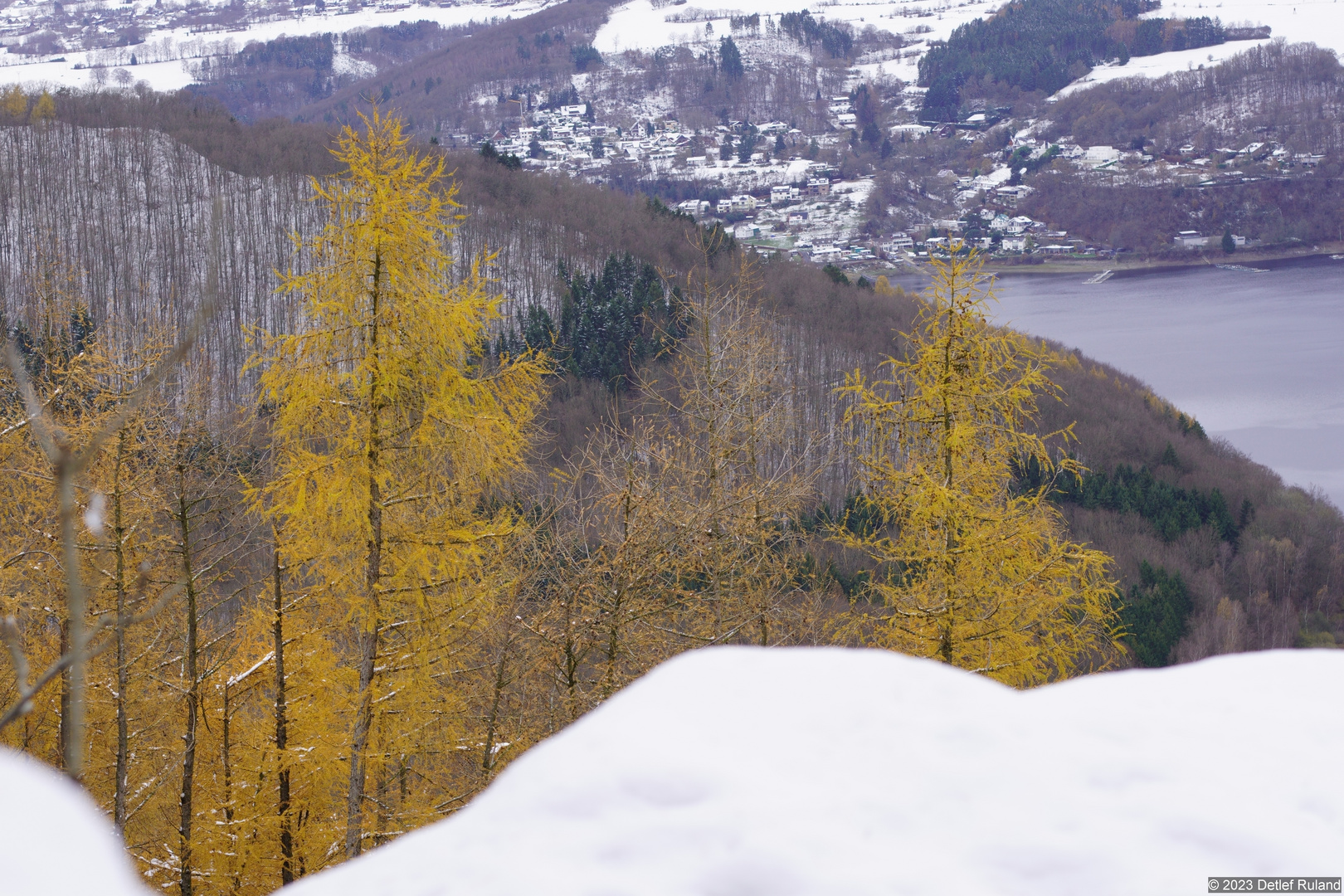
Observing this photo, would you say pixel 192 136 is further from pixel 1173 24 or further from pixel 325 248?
pixel 1173 24

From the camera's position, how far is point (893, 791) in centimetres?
244

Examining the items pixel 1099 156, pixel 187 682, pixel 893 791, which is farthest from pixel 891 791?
pixel 1099 156

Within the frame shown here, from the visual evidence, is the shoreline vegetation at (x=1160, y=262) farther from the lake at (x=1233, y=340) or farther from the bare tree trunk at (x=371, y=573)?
the bare tree trunk at (x=371, y=573)

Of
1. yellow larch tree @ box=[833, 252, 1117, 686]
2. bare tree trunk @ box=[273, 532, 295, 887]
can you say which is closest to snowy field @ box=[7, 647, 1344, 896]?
yellow larch tree @ box=[833, 252, 1117, 686]

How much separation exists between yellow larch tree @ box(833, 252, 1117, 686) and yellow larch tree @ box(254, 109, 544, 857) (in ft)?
10.1

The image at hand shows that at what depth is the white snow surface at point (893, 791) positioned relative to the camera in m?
2.19

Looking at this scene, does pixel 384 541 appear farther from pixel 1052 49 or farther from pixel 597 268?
pixel 1052 49

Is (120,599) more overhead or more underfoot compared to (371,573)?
more underfoot

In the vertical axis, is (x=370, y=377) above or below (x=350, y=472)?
above

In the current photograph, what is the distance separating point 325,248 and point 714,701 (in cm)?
527

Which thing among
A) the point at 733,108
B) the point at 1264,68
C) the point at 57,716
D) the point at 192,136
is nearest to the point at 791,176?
the point at 733,108

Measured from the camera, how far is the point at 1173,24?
185 meters

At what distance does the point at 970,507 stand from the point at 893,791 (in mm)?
5489

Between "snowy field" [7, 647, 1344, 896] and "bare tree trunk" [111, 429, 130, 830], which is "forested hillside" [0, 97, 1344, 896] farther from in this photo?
"snowy field" [7, 647, 1344, 896]
